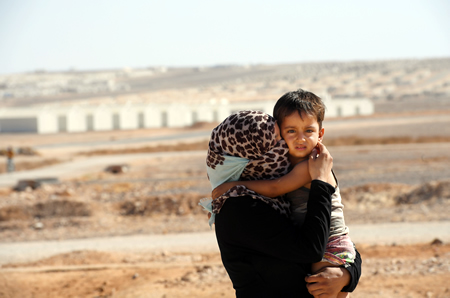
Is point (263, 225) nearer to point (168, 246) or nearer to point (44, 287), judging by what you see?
point (44, 287)

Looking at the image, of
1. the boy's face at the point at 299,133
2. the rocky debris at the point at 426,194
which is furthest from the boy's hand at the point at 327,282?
the rocky debris at the point at 426,194

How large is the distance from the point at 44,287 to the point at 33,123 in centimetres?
5652

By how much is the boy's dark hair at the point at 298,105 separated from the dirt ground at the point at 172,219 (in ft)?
12.8

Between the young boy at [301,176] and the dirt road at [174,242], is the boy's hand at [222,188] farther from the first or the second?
the dirt road at [174,242]

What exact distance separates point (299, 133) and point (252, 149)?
26 centimetres

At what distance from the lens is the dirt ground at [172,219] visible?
22.0 ft

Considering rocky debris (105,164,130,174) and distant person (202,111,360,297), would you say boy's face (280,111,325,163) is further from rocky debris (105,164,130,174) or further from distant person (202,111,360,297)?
rocky debris (105,164,130,174)

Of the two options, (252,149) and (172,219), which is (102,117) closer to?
(172,219)

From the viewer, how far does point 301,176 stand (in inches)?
99.3

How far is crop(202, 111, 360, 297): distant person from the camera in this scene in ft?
8.00

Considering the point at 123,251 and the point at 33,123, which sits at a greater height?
the point at 123,251

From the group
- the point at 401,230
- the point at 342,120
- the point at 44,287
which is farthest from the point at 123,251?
the point at 342,120

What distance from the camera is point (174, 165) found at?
82.4 feet

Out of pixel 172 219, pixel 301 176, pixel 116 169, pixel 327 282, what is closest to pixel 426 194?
pixel 172 219
